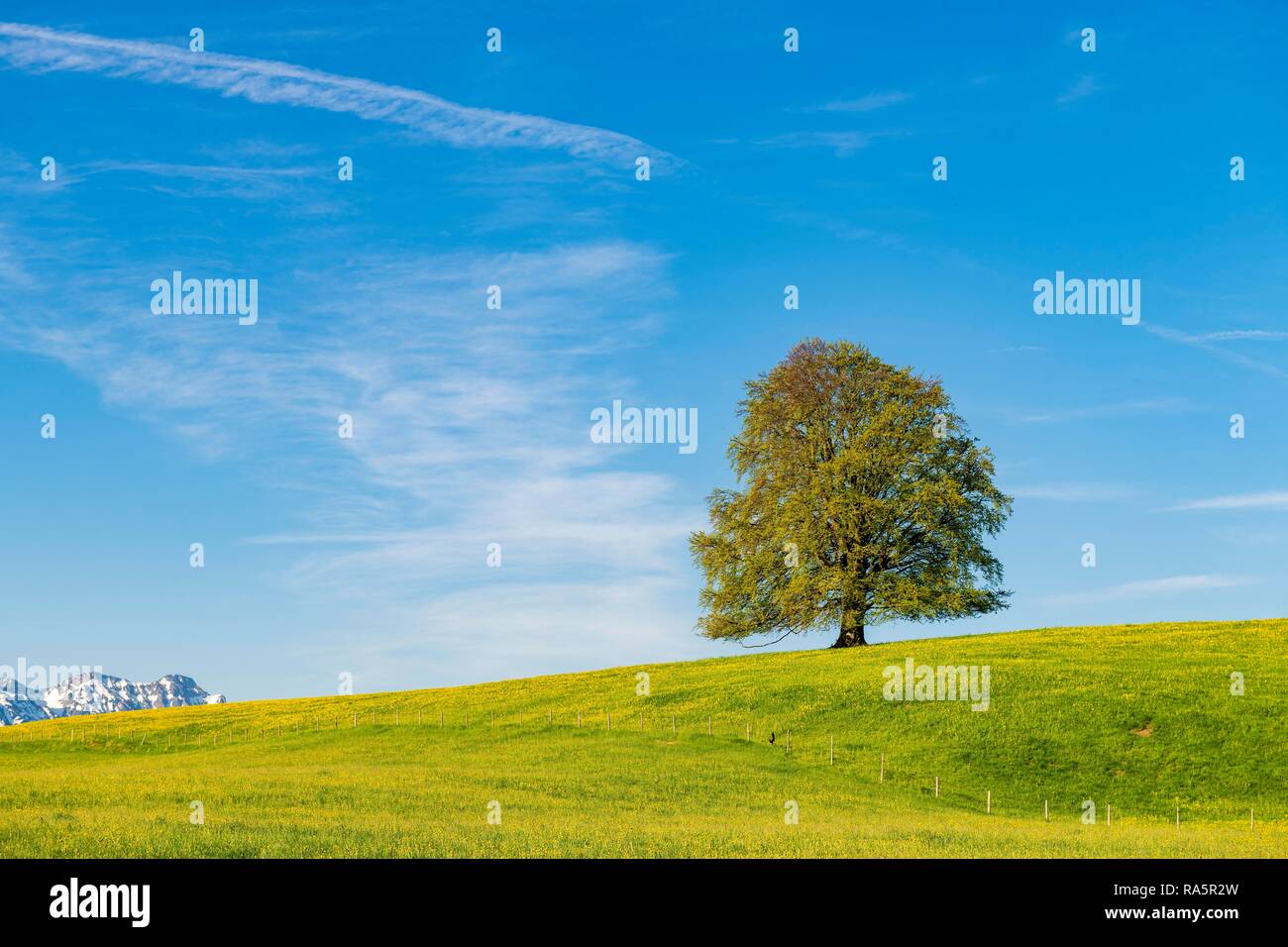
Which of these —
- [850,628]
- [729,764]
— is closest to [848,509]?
[850,628]

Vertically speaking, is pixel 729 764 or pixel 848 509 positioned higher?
pixel 848 509

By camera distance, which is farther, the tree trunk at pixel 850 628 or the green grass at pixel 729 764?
the tree trunk at pixel 850 628

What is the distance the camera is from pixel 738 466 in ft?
228

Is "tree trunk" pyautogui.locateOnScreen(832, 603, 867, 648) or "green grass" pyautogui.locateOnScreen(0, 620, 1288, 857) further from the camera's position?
"tree trunk" pyautogui.locateOnScreen(832, 603, 867, 648)

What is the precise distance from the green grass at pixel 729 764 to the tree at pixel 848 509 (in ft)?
10.9

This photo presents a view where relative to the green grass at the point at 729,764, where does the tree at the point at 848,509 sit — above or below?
above

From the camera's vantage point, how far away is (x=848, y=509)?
63281 mm

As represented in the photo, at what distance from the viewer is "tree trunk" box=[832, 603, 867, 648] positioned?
64625 millimetres

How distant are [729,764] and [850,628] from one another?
24.4 m

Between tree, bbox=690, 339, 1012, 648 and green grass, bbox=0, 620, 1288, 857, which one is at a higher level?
tree, bbox=690, 339, 1012, 648

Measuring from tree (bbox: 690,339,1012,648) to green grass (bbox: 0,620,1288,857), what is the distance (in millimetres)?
3308

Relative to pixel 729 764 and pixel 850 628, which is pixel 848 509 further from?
pixel 729 764

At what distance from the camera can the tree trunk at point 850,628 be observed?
64.6 metres

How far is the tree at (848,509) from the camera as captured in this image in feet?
209
